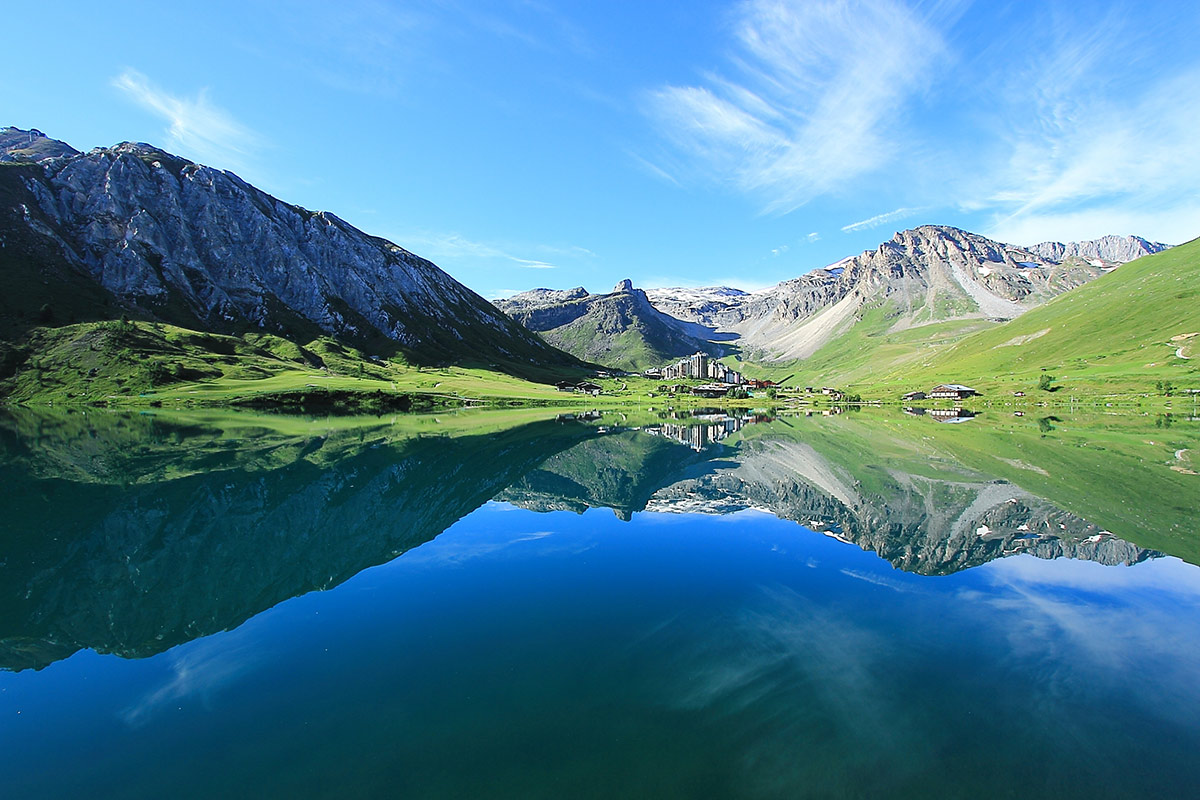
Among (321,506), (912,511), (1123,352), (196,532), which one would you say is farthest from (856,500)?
(1123,352)

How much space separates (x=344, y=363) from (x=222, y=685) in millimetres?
179163

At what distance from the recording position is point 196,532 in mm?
25766

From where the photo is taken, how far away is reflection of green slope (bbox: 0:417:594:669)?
16.5 m

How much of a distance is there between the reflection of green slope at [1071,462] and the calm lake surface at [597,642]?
0.63 m

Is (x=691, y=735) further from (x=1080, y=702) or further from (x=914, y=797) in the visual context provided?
(x=1080, y=702)

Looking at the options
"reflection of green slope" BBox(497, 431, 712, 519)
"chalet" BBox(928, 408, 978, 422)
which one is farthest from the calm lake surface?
"chalet" BBox(928, 408, 978, 422)

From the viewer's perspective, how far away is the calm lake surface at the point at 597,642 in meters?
9.68

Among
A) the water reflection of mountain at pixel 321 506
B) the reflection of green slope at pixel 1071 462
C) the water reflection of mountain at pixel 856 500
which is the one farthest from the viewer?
the reflection of green slope at pixel 1071 462

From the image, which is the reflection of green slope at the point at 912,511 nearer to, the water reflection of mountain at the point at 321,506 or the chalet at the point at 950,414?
the water reflection of mountain at the point at 321,506

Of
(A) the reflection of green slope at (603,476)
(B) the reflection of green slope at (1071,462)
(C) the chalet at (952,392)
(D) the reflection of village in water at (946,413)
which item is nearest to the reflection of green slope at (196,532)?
(A) the reflection of green slope at (603,476)

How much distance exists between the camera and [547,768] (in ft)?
30.9

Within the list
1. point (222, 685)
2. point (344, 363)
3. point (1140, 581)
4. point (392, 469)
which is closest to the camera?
point (222, 685)

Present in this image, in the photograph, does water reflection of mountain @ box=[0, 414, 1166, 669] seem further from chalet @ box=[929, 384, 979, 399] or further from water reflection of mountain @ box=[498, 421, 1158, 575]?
chalet @ box=[929, 384, 979, 399]

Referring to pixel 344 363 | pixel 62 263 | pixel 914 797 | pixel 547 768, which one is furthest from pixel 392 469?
pixel 62 263
